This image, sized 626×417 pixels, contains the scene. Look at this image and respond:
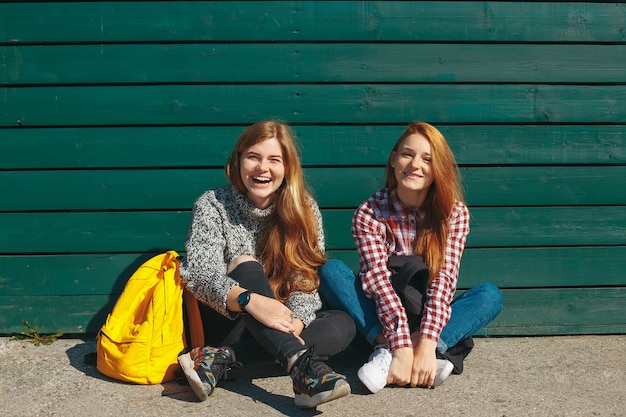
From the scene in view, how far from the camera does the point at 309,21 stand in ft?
11.4

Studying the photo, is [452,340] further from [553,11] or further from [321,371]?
[553,11]

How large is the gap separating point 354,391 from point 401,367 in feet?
0.68

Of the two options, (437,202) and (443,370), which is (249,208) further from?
(443,370)

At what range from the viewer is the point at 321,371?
2582mm

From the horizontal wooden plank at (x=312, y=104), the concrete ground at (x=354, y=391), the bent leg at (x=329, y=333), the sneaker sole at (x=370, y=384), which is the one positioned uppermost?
the horizontal wooden plank at (x=312, y=104)

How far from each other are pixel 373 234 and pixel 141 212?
115cm

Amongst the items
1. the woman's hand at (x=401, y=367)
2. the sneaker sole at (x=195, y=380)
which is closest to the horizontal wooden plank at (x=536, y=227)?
the woman's hand at (x=401, y=367)

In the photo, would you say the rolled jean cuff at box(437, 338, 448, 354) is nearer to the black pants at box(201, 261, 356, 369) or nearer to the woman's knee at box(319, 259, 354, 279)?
the black pants at box(201, 261, 356, 369)

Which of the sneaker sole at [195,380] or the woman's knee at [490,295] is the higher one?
the woman's knee at [490,295]

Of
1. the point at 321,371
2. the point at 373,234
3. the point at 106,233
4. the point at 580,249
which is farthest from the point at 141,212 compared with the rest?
the point at 580,249

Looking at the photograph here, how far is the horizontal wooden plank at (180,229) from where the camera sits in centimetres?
349

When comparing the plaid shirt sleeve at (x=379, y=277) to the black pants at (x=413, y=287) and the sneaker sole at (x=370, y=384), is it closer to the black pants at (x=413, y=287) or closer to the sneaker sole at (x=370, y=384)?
the black pants at (x=413, y=287)

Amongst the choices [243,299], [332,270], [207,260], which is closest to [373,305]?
[332,270]

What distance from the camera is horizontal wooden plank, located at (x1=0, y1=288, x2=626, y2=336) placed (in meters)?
3.55
